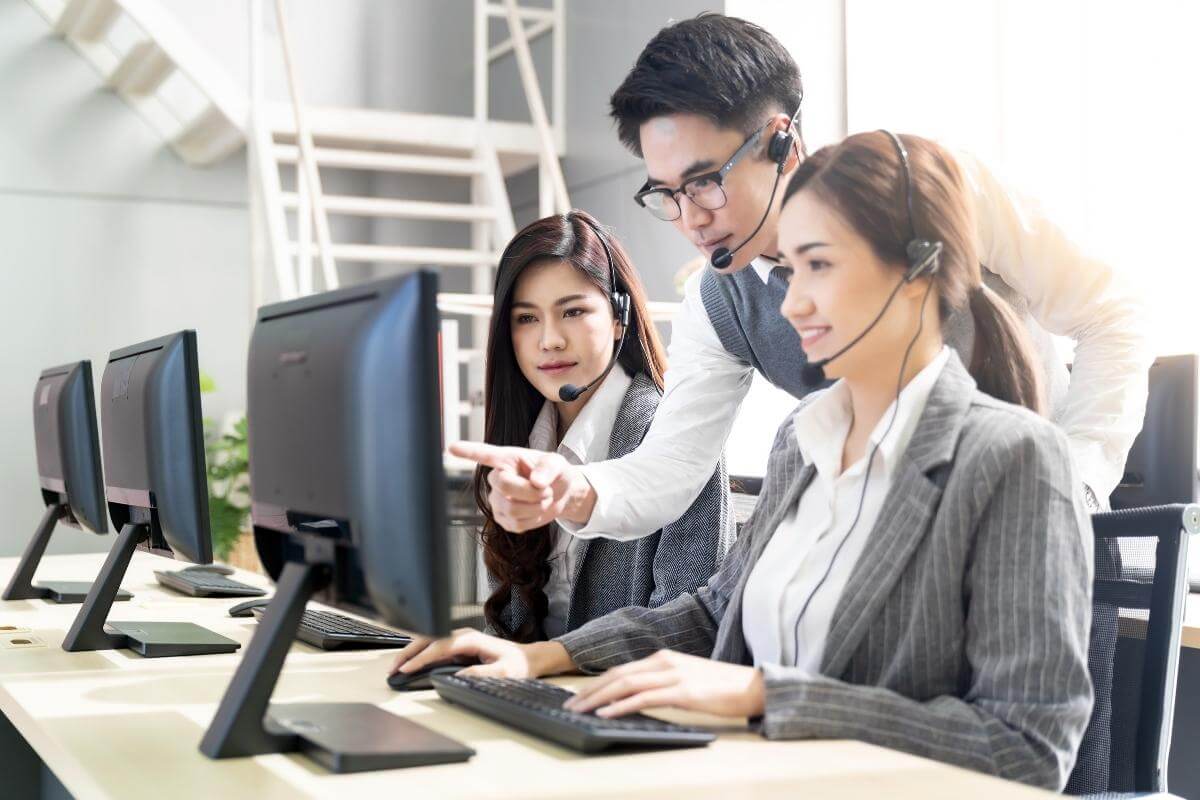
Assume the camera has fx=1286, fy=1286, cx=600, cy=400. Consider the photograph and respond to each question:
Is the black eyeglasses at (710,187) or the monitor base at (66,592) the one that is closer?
the black eyeglasses at (710,187)

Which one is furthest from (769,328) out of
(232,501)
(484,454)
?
(232,501)

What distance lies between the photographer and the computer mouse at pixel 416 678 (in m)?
Result: 1.49

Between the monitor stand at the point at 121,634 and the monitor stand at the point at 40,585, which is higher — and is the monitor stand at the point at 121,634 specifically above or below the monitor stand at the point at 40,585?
above

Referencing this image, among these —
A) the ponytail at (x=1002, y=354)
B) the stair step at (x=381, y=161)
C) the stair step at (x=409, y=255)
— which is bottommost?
the ponytail at (x=1002, y=354)

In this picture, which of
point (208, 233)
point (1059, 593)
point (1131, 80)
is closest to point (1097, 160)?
point (1131, 80)

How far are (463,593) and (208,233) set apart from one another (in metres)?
3.06

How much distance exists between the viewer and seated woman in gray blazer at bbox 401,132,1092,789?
1153mm

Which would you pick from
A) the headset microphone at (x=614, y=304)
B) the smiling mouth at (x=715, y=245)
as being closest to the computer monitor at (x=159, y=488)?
the headset microphone at (x=614, y=304)

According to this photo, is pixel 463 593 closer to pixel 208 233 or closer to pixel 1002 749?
pixel 1002 749

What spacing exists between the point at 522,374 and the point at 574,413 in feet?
0.37

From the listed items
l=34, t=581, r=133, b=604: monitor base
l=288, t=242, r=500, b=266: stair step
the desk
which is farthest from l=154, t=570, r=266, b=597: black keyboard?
l=288, t=242, r=500, b=266: stair step

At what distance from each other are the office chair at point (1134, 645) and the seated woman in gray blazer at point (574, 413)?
0.68m

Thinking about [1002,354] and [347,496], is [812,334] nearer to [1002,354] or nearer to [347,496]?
[1002,354]

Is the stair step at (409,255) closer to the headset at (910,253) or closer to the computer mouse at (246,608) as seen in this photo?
the computer mouse at (246,608)
